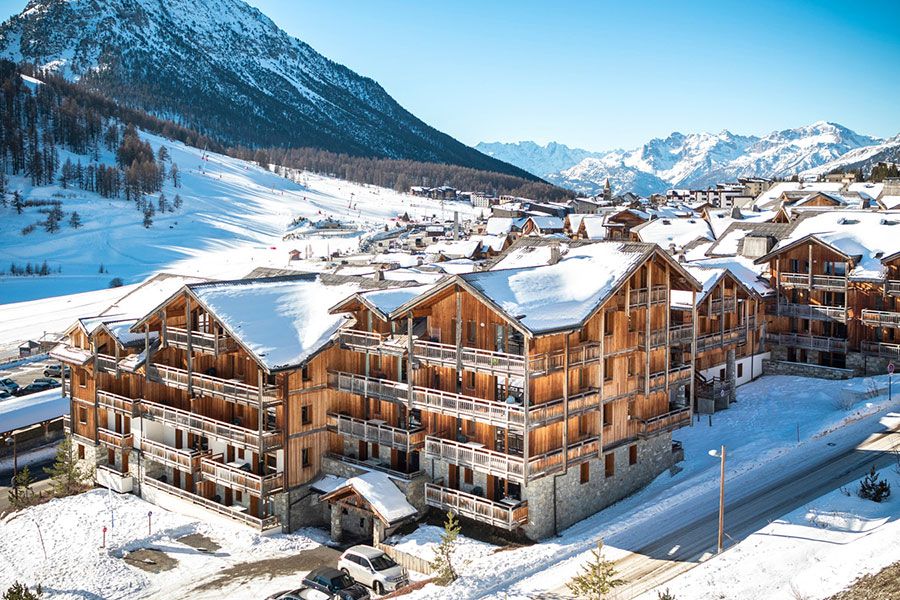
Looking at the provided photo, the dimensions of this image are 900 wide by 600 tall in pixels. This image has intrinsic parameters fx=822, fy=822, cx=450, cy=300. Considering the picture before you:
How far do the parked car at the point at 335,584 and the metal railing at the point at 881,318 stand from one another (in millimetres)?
39285

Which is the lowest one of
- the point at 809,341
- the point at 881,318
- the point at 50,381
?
the point at 50,381

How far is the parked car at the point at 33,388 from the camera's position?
224 feet

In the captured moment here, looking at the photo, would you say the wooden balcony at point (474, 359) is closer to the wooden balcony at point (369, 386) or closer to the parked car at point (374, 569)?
the wooden balcony at point (369, 386)

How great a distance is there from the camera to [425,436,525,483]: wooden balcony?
116 ft

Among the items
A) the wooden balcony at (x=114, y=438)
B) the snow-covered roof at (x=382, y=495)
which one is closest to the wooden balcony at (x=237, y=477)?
the snow-covered roof at (x=382, y=495)

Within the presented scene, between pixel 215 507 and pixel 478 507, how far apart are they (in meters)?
14.7

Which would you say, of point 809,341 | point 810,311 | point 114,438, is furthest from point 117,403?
Result: point 810,311

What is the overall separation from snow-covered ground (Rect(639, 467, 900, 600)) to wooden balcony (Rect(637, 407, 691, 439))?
26.7 feet

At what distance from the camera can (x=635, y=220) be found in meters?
114

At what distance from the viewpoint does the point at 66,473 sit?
1892 inches

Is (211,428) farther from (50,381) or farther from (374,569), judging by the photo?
(50,381)

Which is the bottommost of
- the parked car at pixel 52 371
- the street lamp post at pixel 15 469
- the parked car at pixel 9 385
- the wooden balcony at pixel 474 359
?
the street lamp post at pixel 15 469

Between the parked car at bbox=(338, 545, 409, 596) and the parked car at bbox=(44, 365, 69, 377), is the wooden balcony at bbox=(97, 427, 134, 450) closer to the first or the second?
the parked car at bbox=(338, 545, 409, 596)

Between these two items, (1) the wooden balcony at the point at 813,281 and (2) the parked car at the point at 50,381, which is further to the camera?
(2) the parked car at the point at 50,381
